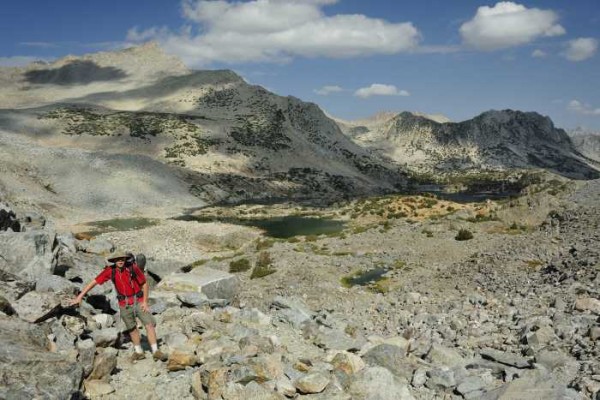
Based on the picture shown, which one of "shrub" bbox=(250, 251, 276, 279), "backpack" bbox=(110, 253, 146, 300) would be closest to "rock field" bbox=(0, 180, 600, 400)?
"backpack" bbox=(110, 253, 146, 300)

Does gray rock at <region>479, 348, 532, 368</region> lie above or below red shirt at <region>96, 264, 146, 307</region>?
below

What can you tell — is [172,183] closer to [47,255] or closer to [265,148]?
[265,148]

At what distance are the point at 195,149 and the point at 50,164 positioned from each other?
161 ft

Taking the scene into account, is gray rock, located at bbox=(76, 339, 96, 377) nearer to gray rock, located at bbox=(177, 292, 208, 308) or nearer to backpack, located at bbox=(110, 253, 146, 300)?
backpack, located at bbox=(110, 253, 146, 300)

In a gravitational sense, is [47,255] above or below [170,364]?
above

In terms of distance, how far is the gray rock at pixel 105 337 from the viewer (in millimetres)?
11328

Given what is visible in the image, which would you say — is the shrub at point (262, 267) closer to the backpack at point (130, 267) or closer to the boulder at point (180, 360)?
the backpack at point (130, 267)

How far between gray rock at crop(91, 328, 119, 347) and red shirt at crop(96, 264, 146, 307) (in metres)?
0.68

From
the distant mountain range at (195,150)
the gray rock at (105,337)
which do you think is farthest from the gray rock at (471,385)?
the distant mountain range at (195,150)

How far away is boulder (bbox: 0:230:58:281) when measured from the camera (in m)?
14.2

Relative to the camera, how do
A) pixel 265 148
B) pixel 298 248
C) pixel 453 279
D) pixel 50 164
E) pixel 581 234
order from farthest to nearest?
pixel 265 148 → pixel 50 164 → pixel 298 248 → pixel 581 234 → pixel 453 279

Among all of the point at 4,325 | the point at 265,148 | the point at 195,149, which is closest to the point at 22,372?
the point at 4,325

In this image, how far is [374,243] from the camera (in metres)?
47.7

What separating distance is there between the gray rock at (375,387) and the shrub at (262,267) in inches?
976
